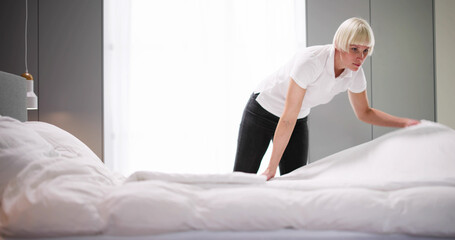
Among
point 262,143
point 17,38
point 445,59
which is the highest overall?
point 17,38

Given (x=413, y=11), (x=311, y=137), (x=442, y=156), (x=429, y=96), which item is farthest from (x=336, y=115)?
(x=442, y=156)

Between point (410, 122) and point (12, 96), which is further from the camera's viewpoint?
point (12, 96)

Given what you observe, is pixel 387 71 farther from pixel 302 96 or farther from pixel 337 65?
pixel 302 96

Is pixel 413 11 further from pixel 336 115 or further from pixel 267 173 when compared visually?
pixel 267 173

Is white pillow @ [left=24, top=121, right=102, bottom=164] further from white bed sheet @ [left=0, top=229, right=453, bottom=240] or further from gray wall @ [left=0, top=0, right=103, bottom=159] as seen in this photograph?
gray wall @ [left=0, top=0, right=103, bottom=159]

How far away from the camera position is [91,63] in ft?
11.0

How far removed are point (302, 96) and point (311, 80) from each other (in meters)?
0.09

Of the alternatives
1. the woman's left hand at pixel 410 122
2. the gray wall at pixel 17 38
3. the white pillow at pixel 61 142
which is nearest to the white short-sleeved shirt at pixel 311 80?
the woman's left hand at pixel 410 122

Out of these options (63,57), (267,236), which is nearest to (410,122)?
(267,236)

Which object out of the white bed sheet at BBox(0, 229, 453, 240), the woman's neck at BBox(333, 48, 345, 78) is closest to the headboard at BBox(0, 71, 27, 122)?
the white bed sheet at BBox(0, 229, 453, 240)

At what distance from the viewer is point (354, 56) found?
4.99 ft

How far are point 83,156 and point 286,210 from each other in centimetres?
92

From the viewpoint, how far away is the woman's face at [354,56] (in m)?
1.50

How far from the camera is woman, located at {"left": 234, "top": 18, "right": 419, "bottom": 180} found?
1506 mm
